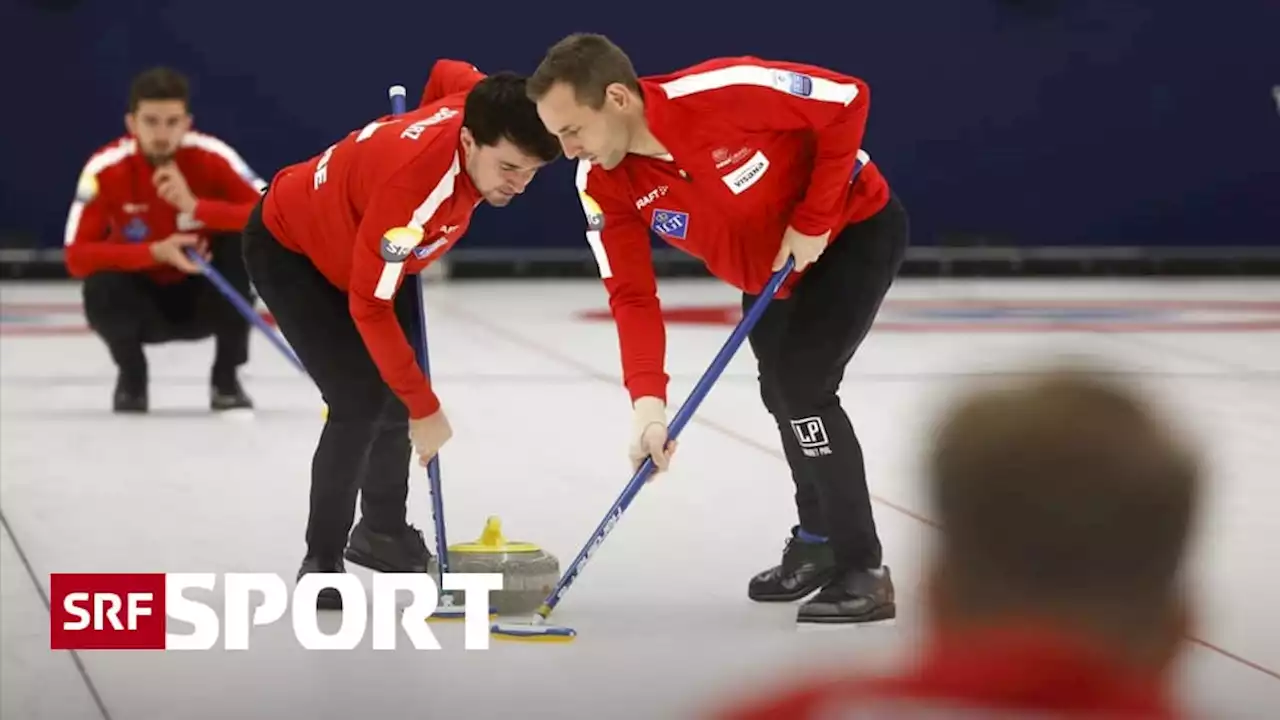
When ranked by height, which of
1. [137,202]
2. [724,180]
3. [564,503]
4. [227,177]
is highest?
[724,180]

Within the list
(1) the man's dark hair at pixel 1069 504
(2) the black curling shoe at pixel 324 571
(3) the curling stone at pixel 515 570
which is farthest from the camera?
(2) the black curling shoe at pixel 324 571

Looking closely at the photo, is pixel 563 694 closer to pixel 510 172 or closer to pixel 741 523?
pixel 510 172

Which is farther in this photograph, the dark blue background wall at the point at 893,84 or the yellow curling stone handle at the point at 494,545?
the dark blue background wall at the point at 893,84

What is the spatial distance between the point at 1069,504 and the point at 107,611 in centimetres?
294

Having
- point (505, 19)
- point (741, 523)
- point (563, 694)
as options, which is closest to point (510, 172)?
point (563, 694)

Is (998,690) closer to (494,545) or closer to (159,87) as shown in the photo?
(494,545)

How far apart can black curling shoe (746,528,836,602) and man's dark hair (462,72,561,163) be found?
3.18 ft

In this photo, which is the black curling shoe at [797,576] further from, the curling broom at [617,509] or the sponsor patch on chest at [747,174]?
the sponsor patch on chest at [747,174]

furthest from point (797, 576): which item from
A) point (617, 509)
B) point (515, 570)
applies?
point (515, 570)

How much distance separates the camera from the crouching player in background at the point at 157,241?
6.27 m

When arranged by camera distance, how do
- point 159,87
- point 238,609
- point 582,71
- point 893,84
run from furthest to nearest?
point 893,84, point 159,87, point 238,609, point 582,71

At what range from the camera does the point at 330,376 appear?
146 inches

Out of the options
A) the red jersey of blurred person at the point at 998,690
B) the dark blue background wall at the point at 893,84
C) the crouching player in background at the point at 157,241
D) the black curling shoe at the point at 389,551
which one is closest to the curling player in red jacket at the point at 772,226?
the black curling shoe at the point at 389,551

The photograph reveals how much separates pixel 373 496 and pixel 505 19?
801 cm
